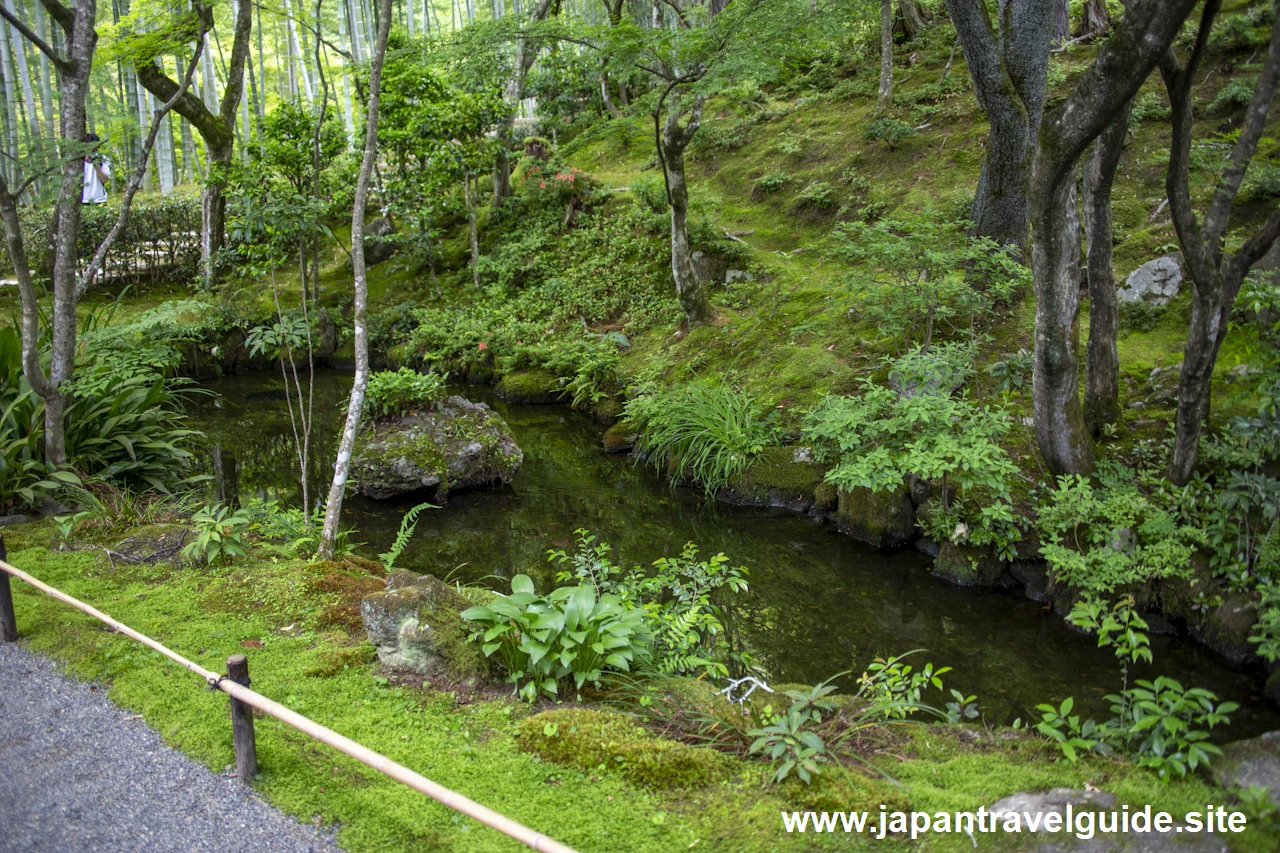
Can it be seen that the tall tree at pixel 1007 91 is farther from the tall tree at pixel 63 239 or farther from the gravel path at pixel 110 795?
the tall tree at pixel 63 239

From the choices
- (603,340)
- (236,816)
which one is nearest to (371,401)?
(603,340)

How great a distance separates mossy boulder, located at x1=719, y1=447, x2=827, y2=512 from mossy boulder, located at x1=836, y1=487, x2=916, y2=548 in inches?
28.0

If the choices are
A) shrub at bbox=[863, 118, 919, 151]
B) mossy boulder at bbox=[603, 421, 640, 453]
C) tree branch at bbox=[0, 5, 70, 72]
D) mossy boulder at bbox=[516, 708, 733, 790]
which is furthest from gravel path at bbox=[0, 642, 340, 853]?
shrub at bbox=[863, 118, 919, 151]

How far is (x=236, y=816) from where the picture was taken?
283cm

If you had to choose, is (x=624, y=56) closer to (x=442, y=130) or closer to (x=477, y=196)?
(x=442, y=130)

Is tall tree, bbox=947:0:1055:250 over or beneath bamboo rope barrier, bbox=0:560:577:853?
over

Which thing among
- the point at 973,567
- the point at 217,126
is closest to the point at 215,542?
the point at 973,567

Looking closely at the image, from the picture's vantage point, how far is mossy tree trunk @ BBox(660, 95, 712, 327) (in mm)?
9828

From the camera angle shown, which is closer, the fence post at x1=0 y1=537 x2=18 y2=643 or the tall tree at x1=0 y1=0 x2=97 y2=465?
the fence post at x1=0 y1=537 x2=18 y2=643

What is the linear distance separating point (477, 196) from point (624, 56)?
9634 mm

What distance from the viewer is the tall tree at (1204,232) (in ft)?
15.6

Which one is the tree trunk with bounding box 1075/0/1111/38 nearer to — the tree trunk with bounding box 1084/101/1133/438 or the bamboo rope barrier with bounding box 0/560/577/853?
the tree trunk with bounding box 1084/101/1133/438

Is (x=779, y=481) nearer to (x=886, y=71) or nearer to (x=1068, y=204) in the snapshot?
(x=1068, y=204)

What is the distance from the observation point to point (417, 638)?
12.1 ft
